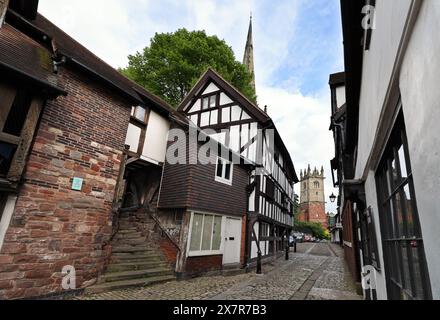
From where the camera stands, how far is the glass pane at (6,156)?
501 cm

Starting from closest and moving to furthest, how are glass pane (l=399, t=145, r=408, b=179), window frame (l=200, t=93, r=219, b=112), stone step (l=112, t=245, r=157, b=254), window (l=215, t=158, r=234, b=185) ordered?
glass pane (l=399, t=145, r=408, b=179), stone step (l=112, t=245, r=157, b=254), window (l=215, t=158, r=234, b=185), window frame (l=200, t=93, r=219, b=112)

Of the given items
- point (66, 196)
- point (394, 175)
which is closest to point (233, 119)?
point (66, 196)

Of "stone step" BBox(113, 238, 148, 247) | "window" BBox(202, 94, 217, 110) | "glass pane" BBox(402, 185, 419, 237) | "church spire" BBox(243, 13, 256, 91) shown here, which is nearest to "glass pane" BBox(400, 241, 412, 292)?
"glass pane" BBox(402, 185, 419, 237)

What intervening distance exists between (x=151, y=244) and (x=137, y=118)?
16.8 ft

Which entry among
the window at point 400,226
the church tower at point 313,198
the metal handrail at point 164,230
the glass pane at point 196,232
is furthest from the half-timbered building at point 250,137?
the church tower at point 313,198

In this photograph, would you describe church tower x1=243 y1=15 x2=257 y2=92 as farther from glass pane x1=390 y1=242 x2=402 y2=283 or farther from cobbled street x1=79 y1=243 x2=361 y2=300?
glass pane x1=390 y1=242 x2=402 y2=283

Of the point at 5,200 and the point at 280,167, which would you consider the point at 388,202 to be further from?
the point at 280,167

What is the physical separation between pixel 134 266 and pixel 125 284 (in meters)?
0.98

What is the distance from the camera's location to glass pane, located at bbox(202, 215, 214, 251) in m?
9.58

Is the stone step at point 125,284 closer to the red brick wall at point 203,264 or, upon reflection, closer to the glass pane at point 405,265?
the red brick wall at point 203,264

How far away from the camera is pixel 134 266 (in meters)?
7.69

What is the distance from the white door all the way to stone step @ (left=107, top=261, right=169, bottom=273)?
2.97 metres
